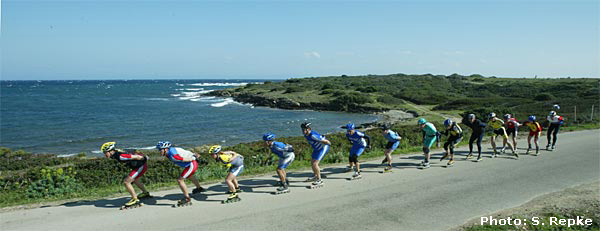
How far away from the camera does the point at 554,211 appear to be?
856 cm

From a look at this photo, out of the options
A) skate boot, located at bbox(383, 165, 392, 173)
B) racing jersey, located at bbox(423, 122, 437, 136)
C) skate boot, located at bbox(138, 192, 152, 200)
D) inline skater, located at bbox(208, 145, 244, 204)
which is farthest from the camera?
racing jersey, located at bbox(423, 122, 437, 136)

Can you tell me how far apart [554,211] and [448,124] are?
4.76 meters

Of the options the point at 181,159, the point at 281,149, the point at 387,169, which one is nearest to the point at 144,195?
the point at 181,159

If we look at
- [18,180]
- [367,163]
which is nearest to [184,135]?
[18,180]

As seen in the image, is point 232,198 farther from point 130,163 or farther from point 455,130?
point 455,130

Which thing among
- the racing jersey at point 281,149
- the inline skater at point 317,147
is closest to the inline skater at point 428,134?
the inline skater at point 317,147

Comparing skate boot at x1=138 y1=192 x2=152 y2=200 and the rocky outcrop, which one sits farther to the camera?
the rocky outcrop

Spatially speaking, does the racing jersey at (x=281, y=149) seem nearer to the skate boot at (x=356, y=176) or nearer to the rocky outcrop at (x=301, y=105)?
the skate boot at (x=356, y=176)

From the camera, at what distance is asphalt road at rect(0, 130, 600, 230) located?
782 centimetres

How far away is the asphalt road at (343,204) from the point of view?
7.82m

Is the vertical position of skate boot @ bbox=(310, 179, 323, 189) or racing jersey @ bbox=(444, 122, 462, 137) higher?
racing jersey @ bbox=(444, 122, 462, 137)

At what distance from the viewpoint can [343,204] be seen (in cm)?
895

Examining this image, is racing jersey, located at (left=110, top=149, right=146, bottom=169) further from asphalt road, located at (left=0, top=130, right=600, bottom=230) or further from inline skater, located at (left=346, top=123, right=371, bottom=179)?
inline skater, located at (left=346, top=123, right=371, bottom=179)

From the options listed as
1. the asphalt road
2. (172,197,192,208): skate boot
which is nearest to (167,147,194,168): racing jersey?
(172,197,192,208): skate boot
